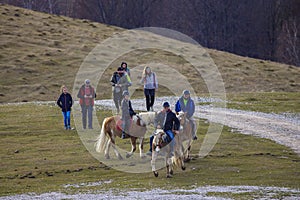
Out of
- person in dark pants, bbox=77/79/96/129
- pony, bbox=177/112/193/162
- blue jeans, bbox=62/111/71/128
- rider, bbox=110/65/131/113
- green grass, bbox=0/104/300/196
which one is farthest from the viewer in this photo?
blue jeans, bbox=62/111/71/128

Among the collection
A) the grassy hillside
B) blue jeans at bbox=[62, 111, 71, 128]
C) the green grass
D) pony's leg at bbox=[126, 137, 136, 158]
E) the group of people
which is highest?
the grassy hillside

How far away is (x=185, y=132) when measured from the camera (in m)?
26.4

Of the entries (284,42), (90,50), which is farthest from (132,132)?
(284,42)

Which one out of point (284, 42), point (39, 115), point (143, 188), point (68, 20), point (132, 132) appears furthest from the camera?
point (284, 42)

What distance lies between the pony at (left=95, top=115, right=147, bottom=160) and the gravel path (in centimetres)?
791

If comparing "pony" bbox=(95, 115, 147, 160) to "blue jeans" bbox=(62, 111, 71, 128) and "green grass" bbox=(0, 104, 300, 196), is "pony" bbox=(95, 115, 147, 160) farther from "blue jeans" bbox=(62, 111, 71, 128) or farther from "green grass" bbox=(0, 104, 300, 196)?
"blue jeans" bbox=(62, 111, 71, 128)

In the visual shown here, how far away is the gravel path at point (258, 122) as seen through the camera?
33.2 m

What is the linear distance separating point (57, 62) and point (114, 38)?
12.7m

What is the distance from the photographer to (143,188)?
74.0 ft

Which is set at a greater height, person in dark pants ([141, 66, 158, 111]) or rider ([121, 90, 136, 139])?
person in dark pants ([141, 66, 158, 111])

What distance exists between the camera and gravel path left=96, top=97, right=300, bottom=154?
109 ft

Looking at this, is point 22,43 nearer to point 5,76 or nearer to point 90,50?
point 90,50

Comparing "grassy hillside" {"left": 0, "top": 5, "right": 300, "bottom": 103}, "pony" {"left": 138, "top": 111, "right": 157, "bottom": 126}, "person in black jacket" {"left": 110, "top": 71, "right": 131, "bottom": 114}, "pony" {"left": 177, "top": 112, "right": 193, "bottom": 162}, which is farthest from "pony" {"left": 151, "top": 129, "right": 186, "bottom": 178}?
"grassy hillside" {"left": 0, "top": 5, "right": 300, "bottom": 103}

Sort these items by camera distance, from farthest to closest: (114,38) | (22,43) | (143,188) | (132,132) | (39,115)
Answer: (114,38), (22,43), (39,115), (132,132), (143,188)
